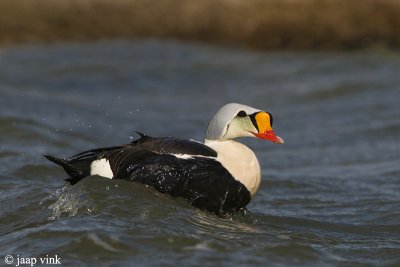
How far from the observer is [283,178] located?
415 inches

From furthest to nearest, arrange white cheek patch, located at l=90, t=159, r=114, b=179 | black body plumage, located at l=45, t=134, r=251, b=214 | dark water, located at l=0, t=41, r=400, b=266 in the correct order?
1. white cheek patch, located at l=90, t=159, r=114, b=179
2. black body plumage, located at l=45, t=134, r=251, b=214
3. dark water, located at l=0, t=41, r=400, b=266

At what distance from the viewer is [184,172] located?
707cm

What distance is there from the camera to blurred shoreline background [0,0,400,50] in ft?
74.2

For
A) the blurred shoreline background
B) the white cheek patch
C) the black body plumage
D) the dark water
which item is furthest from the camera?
the blurred shoreline background

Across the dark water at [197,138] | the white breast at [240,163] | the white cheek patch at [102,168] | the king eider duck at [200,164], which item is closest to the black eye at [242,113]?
the king eider duck at [200,164]

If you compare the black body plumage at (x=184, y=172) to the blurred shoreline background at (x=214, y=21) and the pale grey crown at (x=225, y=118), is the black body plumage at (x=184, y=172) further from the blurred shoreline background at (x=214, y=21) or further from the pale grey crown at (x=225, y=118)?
the blurred shoreline background at (x=214, y=21)

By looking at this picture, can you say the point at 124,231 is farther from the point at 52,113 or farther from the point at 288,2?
the point at 288,2

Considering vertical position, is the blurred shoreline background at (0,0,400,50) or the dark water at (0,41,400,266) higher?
the blurred shoreline background at (0,0,400,50)

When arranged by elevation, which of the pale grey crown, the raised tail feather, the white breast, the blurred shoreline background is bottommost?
the raised tail feather

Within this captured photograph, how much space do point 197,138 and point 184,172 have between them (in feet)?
21.1

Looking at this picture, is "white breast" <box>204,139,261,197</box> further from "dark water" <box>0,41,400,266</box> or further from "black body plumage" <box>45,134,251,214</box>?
"dark water" <box>0,41,400,266</box>

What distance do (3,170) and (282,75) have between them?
11320mm

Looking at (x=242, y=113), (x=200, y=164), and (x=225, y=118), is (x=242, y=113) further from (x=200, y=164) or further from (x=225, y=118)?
(x=200, y=164)

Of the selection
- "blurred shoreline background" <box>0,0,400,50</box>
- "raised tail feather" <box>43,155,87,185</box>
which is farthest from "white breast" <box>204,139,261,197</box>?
"blurred shoreline background" <box>0,0,400,50</box>
